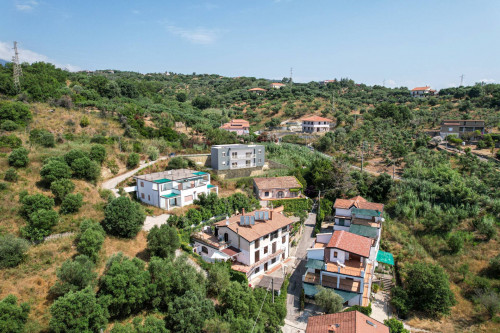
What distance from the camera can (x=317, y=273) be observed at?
25234 millimetres

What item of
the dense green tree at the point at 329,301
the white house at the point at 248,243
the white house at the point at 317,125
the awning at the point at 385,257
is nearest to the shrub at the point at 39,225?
the white house at the point at 248,243

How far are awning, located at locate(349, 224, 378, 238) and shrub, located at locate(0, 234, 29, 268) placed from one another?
2742 cm

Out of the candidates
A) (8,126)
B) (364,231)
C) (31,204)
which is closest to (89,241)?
(31,204)

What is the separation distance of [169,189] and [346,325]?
74.0 feet

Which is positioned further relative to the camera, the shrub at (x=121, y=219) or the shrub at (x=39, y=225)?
the shrub at (x=121, y=219)

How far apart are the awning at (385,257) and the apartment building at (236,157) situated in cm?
2354

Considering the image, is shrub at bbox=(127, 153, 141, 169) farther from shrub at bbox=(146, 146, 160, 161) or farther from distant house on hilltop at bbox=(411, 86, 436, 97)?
distant house on hilltop at bbox=(411, 86, 436, 97)

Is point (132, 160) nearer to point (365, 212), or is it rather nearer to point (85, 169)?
point (85, 169)

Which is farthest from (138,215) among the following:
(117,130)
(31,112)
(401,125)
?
(401,125)

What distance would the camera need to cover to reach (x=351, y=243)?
2556 cm

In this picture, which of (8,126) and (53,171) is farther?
(8,126)

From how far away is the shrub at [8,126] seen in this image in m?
35.0

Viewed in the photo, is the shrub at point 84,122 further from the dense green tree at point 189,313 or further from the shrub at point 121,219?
the dense green tree at point 189,313

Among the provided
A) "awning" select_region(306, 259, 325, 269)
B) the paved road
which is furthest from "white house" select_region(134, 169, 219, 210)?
"awning" select_region(306, 259, 325, 269)
